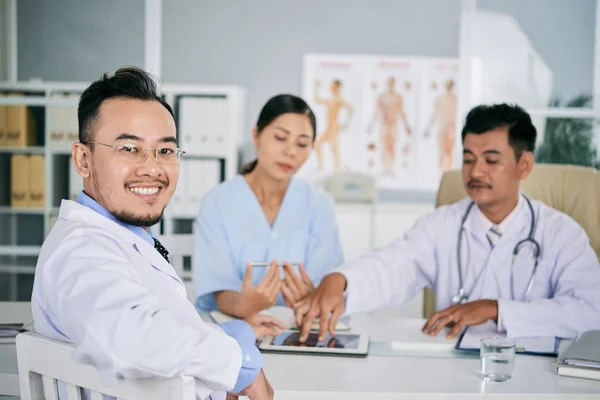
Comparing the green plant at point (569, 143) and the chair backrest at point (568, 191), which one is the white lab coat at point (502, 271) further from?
the green plant at point (569, 143)

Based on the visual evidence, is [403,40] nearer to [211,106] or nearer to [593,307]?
[211,106]

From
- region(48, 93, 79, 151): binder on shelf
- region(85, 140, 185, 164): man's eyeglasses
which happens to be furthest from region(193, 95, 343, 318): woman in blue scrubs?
region(48, 93, 79, 151): binder on shelf

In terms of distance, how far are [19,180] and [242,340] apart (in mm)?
4089

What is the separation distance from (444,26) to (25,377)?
4715 millimetres

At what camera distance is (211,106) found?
4.89 metres

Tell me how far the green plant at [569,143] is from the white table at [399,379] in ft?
11.5

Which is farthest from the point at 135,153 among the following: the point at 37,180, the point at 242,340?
the point at 37,180

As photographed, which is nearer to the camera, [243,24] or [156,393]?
[156,393]

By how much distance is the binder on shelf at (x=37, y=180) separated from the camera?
5.05m

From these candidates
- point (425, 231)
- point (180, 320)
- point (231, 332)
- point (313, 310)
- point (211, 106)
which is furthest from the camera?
point (211, 106)

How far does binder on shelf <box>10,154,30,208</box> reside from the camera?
5059mm

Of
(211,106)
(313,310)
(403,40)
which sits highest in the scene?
(403,40)

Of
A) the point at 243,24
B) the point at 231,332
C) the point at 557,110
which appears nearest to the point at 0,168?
the point at 243,24

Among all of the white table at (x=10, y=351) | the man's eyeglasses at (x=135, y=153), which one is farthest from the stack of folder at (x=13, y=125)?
the man's eyeglasses at (x=135, y=153)
